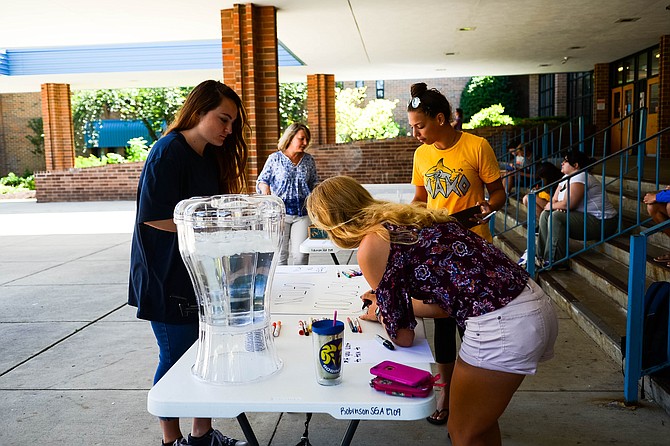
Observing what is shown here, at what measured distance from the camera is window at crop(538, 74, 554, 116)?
83.3 ft

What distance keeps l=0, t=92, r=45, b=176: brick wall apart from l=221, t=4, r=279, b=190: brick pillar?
2208 centimetres

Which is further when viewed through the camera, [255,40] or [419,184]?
[255,40]

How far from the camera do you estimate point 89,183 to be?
19234 mm

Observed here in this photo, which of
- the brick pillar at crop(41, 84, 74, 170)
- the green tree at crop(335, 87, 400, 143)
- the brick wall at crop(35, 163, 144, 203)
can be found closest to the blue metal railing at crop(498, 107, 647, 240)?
the green tree at crop(335, 87, 400, 143)

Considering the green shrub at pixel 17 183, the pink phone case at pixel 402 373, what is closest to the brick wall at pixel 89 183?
the green shrub at pixel 17 183

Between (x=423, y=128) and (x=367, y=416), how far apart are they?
6.34 feet

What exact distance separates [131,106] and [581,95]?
1830cm

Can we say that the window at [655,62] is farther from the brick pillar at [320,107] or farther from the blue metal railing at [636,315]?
the blue metal railing at [636,315]

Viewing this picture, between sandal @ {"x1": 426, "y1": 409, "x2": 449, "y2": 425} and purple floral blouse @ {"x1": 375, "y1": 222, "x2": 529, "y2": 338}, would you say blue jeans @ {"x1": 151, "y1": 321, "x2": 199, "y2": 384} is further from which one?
sandal @ {"x1": 426, "y1": 409, "x2": 449, "y2": 425}

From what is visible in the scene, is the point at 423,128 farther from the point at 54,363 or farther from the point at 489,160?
the point at 54,363

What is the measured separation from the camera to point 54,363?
4.57 metres

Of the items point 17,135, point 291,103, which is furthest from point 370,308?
point 17,135

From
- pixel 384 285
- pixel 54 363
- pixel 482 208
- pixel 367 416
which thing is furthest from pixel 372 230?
pixel 54 363

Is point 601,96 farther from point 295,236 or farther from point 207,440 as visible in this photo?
point 207,440
